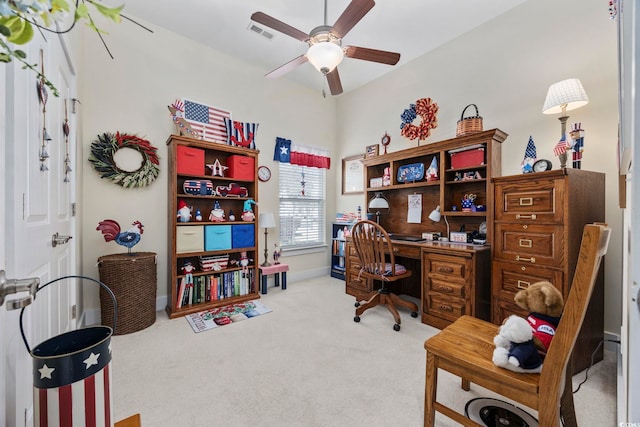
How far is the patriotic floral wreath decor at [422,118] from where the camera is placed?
295 centimetres

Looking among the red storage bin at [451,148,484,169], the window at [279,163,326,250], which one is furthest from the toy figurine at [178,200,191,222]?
the red storage bin at [451,148,484,169]

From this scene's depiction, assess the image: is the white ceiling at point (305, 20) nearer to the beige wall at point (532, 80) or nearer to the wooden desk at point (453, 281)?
the beige wall at point (532, 80)

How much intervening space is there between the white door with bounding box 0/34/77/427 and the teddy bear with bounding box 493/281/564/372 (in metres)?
1.73

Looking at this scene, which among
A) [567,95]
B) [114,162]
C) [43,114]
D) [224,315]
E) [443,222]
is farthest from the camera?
[443,222]

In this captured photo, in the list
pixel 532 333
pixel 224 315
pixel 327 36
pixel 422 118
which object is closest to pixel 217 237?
pixel 224 315

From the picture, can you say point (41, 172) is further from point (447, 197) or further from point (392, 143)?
point (392, 143)

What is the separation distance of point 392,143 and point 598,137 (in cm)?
203

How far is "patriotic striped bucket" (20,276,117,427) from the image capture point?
72 cm

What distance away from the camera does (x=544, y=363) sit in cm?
99

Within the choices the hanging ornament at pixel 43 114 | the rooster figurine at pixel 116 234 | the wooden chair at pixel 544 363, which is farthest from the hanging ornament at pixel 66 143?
the wooden chair at pixel 544 363

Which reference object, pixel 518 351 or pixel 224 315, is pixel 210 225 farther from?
pixel 518 351

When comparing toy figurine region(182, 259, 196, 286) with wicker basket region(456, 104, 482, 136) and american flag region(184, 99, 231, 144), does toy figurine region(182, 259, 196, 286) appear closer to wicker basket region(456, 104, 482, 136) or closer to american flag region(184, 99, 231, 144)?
american flag region(184, 99, 231, 144)

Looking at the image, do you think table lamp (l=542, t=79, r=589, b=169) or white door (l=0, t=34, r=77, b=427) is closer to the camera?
white door (l=0, t=34, r=77, b=427)

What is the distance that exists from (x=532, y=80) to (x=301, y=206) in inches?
121
